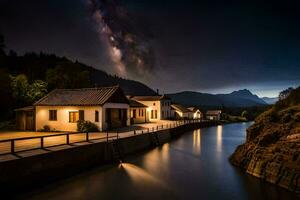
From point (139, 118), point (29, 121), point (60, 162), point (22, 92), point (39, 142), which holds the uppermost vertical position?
point (22, 92)

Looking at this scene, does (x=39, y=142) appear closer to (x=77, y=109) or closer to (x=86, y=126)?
(x=86, y=126)

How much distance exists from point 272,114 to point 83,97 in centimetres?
2259

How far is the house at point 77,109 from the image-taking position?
3061 centimetres

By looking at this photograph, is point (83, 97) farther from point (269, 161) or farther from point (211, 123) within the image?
point (211, 123)

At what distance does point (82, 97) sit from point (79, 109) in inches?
94.8

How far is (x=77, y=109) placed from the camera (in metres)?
31.2

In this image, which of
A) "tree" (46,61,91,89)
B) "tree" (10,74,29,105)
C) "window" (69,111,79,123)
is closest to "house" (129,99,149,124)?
"tree" (46,61,91,89)

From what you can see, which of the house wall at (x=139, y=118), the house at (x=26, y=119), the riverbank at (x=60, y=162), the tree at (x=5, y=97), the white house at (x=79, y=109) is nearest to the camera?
the riverbank at (x=60, y=162)

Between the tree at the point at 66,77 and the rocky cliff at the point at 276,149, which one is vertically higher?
the tree at the point at 66,77

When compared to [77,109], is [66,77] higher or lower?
higher

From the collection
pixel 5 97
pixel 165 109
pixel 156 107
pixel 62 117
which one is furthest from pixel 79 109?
pixel 165 109

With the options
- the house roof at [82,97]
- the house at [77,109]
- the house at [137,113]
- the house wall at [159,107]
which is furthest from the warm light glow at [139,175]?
the house wall at [159,107]

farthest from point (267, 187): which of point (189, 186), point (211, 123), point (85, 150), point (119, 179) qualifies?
point (211, 123)

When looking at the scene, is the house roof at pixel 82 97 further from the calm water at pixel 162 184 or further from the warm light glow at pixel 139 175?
the warm light glow at pixel 139 175
